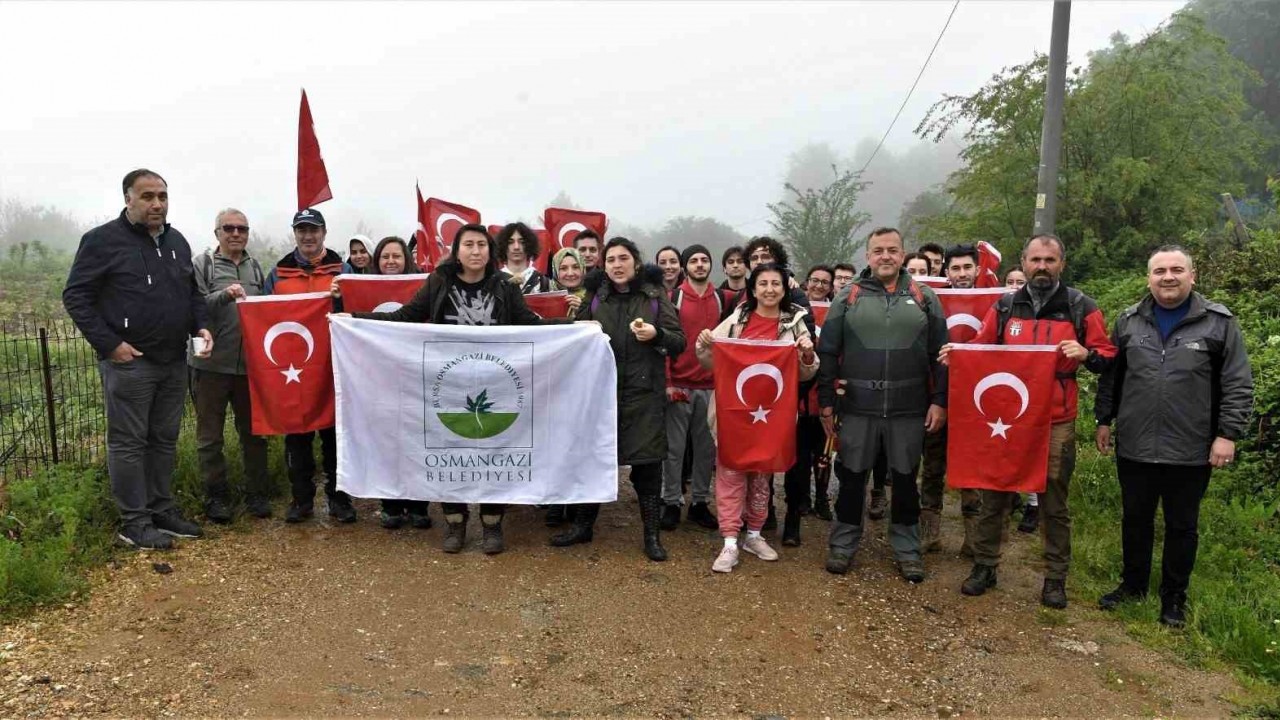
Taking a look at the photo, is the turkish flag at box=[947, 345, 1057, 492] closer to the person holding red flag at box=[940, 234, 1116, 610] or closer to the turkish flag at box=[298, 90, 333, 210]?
the person holding red flag at box=[940, 234, 1116, 610]

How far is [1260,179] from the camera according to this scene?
2425cm

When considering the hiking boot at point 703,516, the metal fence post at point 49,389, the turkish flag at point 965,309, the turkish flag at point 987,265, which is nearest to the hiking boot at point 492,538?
the hiking boot at point 703,516

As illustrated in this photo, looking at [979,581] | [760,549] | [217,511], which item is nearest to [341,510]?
[217,511]

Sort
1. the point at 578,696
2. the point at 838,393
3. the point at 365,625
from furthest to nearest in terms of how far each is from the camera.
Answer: the point at 838,393, the point at 365,625, the point at 578,696

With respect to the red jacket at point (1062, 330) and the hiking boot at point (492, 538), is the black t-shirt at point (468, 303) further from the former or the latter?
the red jacket at point (1062, 330)

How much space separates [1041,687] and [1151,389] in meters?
1.72

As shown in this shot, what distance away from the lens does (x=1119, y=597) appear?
446 cm

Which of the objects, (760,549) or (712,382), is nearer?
(760,549)

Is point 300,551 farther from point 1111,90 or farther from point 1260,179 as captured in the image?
point 1260,179

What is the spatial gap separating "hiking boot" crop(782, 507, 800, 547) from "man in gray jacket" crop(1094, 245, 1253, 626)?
1.85 meters

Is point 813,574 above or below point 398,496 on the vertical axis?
below

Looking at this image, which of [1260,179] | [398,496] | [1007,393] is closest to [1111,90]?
[1007,393]

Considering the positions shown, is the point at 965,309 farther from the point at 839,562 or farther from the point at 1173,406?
the point at 839,562

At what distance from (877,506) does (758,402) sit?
1929 millimetres
